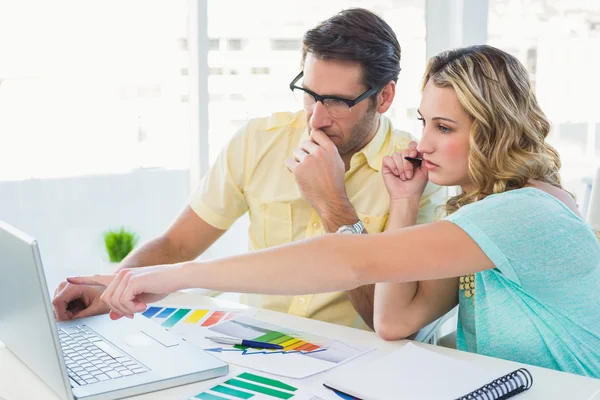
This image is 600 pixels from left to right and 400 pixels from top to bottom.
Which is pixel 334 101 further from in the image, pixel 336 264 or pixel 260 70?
pixel 260 70

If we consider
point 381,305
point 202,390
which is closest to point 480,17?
point 381,305

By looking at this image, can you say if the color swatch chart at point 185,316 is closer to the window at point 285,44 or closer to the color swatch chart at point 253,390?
the color swatch chart at point 253,390

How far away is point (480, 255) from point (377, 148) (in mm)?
709

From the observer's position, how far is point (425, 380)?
3.92 ft

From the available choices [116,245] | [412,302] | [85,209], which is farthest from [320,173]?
[85,209]

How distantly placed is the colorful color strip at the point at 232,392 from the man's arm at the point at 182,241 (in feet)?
2.62

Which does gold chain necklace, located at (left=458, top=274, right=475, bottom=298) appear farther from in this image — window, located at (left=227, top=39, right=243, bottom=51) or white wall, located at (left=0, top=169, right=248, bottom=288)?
window, located at (left=227, top=39, right=243, bottom=51)

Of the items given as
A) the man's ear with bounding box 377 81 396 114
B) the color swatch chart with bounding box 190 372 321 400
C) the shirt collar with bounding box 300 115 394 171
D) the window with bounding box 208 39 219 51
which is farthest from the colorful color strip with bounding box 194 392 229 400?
the window with bounding box 208 39 219 51

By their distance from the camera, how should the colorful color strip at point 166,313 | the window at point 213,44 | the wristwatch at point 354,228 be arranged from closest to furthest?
1. the colorful color strip at point 166,313
2. the wristwatch at point 354,228
3. the window at point 213,44

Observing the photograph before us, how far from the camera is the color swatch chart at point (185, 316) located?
5.08 feet

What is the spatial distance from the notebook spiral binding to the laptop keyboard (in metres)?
0.55

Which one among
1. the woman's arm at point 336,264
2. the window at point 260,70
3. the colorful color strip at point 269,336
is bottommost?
the colorful color strip at point 269,336

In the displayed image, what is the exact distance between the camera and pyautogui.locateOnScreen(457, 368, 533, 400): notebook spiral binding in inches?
43.1

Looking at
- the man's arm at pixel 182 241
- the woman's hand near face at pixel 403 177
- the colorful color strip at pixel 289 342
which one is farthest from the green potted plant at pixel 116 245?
the colorful color strip at pixel 289 342
